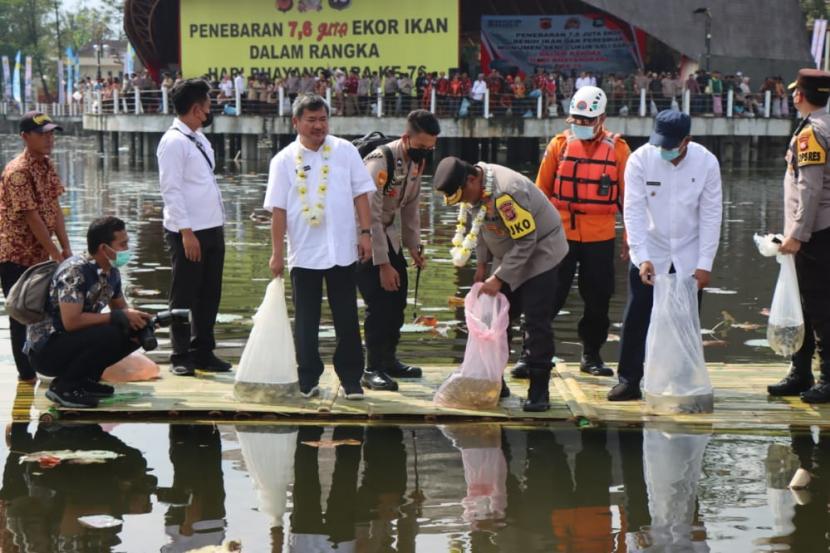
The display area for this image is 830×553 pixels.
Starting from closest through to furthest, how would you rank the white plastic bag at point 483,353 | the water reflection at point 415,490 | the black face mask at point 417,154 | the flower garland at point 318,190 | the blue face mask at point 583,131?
the water reflection at point 415,490 < the white plastic bag at point 483,353 < the flower garland at point 318,190 < the black face mask at point 417,154 < the blue face mask at point 583,131

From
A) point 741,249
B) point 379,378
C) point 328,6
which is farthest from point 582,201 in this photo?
point 328,6

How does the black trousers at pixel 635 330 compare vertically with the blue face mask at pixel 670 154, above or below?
below

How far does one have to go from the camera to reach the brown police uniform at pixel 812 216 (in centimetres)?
683

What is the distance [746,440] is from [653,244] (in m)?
1.19

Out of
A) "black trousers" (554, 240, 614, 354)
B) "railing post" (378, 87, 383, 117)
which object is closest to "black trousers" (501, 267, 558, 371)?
"black trousers" (554, 240, 614, 354)

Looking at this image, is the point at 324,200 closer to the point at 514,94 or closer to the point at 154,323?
the point at 154,323

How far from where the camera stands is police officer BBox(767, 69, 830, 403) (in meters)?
6.84

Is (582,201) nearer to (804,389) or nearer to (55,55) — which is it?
(804,389)

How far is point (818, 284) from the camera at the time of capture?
23.1 ft

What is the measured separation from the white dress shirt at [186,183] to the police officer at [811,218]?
3144 millimetres

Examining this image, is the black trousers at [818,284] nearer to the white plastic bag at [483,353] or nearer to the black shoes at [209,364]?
the white plastic bag at [483,353]

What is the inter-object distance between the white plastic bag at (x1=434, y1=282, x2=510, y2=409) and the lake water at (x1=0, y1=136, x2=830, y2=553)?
0.82 feet

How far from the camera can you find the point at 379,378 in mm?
7426

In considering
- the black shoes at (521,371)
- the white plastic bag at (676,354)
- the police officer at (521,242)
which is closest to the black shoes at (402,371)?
the black shoes at (521,371)
